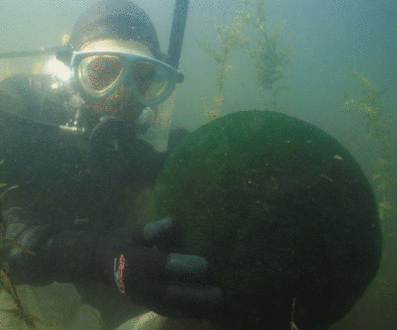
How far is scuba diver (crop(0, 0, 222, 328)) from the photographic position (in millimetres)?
1545

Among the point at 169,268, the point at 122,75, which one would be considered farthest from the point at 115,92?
the point at 169,268

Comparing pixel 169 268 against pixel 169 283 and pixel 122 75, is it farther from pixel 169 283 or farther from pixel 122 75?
pixel 122 75

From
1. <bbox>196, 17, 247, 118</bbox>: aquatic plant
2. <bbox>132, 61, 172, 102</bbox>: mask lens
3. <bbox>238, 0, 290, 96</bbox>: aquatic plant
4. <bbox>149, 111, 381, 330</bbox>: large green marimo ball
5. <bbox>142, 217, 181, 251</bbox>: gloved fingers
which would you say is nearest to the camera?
<bbox>149, 111, 381, 330</bbox>: large green marimo ball

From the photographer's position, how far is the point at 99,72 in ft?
10.3

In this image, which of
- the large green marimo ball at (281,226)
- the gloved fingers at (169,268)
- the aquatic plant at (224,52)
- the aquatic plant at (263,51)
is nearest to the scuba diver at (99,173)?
the gloved fingers at (169,268)

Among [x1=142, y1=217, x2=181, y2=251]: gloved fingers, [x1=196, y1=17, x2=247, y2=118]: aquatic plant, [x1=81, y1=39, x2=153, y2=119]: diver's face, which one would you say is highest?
[x1=196, y1=17, x2=247, y2=118]: aquatic plant

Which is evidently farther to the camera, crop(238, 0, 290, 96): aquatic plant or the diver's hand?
crop(238, 0, 290, 96): aquatic plant

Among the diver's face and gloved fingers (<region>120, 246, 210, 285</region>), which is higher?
the diver's face

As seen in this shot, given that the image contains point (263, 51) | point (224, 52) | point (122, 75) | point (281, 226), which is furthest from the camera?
point (263, 51)

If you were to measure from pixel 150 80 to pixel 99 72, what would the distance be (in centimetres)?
67

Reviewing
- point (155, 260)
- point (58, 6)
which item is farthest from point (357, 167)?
point (58, 6)

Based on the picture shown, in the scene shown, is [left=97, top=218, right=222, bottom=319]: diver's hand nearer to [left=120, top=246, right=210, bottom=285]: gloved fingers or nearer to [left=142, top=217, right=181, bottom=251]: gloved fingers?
[left=120, top=246, right=210, bottom=285]: gloved fingers

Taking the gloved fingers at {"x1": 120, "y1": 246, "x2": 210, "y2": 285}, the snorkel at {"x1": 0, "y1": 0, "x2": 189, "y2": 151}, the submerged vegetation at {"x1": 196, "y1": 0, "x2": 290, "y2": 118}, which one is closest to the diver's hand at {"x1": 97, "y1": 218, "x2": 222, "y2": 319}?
the gloved fingers at {"x1": 120, "y1": 246, "x2": 210, "y2": 285}

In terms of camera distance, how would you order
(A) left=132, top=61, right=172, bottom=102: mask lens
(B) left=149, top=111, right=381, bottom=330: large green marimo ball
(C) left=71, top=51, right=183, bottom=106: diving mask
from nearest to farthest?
(B) left=149, top=111, right=381, bottom=330: large green marimo ball
(C) left=71, top=51, right=183, bottom=106: diving mask
(A) left=132, top=61, right=172, bottom=102: mask lens
